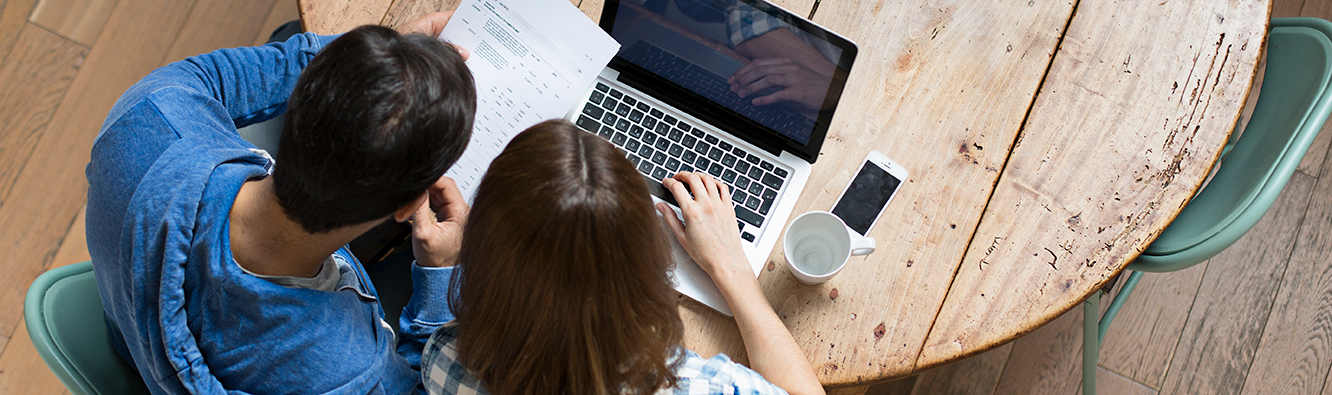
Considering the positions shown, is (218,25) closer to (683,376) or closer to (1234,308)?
(683,376)

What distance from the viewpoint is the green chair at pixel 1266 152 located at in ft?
2.71

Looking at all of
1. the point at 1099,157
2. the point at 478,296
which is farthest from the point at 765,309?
the point at 1099,157

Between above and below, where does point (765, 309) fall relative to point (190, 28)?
above

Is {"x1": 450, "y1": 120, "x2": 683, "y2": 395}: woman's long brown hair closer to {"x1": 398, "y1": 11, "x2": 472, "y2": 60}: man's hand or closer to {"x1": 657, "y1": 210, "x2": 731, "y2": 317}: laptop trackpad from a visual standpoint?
{"x1": 657, "y1": 210, "x2": 731, "y2": 317}: laptop trackpad

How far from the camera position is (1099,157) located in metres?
0.92

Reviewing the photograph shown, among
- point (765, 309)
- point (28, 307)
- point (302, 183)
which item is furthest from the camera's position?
point (765, 309)

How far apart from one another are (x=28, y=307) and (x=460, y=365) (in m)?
0.44

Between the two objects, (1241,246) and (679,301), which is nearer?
(679,301)

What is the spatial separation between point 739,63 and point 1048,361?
1244 mm

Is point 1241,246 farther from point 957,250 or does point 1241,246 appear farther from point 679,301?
point 679,301

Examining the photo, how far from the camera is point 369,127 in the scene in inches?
22.2

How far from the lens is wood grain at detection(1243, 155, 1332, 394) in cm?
159

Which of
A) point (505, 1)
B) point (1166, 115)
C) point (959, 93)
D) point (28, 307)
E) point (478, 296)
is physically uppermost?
point (1166, 115)

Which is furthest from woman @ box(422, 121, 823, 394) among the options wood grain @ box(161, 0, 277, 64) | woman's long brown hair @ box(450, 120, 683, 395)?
wood grain @ box(161, 0, 277, 64)
